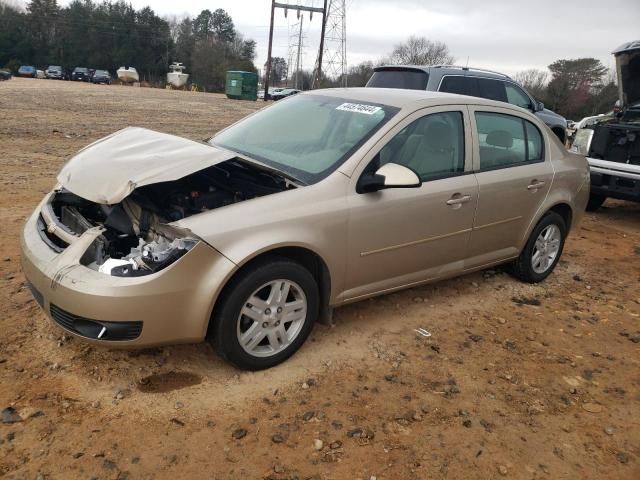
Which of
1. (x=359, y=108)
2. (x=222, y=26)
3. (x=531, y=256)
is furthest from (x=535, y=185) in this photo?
(x=222, y=26)

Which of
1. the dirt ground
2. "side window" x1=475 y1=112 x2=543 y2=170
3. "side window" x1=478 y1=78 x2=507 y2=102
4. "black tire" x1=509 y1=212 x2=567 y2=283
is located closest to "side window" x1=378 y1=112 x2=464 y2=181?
"side window" x1=475 y1=112 x2=543 y2=170

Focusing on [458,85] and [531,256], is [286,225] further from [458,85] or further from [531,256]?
[458,85]

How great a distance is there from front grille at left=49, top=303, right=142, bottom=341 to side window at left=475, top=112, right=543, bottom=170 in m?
2.78

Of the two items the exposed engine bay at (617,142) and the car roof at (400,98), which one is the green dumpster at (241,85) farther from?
the car roof at (400,98)

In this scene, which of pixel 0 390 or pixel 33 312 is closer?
pixel 0 390

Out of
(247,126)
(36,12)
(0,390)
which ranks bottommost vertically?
(0,390)

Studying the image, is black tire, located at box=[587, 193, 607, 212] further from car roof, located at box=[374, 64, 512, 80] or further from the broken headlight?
the broken headlight

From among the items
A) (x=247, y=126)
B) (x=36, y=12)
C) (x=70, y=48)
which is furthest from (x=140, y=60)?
(x=247, y=126)

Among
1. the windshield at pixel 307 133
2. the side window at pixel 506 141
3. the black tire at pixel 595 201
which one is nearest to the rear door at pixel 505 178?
the side window at pixel 506 141

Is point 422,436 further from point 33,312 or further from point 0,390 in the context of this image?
point 33,312

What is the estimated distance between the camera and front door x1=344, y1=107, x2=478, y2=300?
3.41 meters

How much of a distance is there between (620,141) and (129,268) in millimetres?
7071

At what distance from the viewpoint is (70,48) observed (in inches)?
2970

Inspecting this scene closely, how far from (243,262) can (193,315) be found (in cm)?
39
